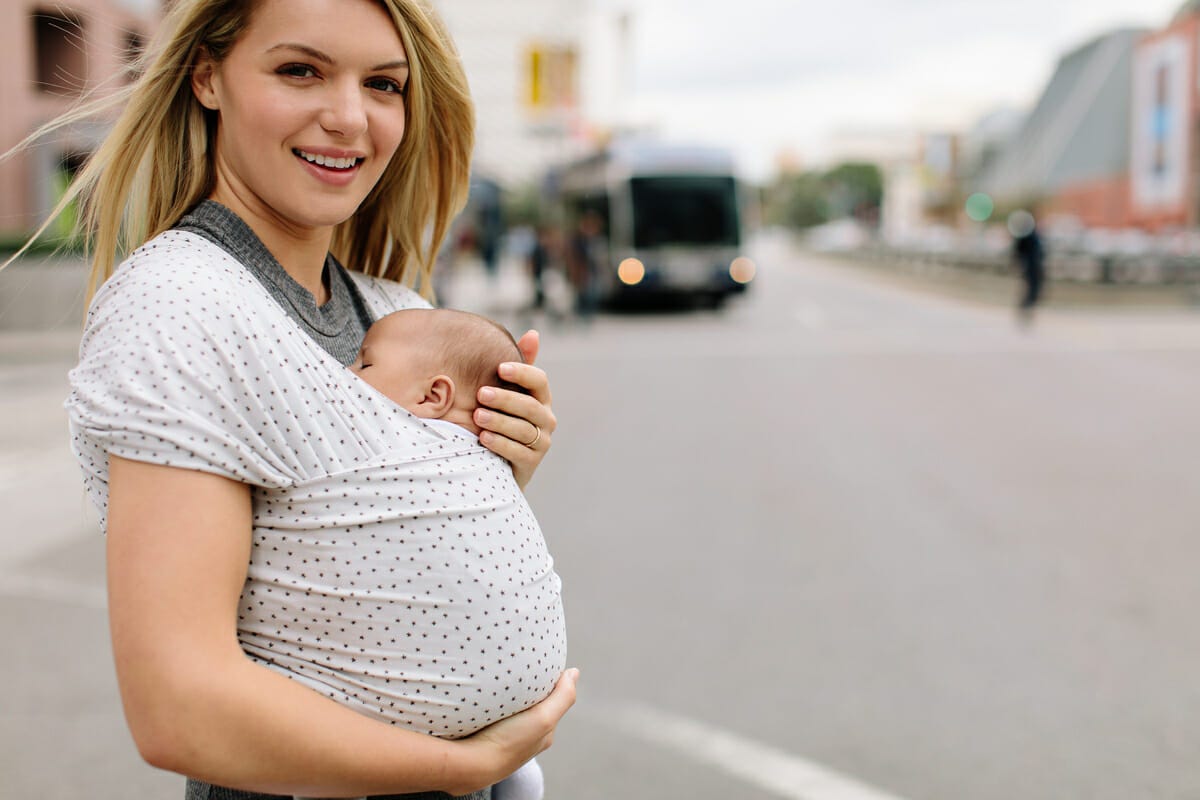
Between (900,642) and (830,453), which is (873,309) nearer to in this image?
(830,453)

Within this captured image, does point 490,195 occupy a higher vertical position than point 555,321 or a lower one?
higher

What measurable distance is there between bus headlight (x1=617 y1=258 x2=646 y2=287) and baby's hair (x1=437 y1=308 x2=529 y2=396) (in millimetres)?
23240

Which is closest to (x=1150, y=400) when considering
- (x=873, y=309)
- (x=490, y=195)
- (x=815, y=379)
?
(x=815, y=379)

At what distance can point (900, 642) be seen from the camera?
208 inches

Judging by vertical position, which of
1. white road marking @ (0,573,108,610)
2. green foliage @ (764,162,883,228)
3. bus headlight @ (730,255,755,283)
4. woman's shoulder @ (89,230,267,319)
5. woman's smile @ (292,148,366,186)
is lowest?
white road marking @ (0,573,108,610)

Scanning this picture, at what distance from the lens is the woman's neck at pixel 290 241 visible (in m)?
1.58

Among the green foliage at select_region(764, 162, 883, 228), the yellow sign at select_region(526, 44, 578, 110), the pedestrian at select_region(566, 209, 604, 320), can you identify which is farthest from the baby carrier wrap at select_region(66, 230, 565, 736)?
the green foliage at select_region(764, 162, 883, 228)

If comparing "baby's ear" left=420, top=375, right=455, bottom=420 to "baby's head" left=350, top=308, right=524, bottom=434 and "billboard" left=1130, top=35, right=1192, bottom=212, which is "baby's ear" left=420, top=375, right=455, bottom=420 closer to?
"baby's head" left=350, top=308, right=524, bottom=434

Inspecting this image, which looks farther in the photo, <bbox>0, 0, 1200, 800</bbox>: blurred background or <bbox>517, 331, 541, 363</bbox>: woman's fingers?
<bbox>0, 0, 1200, 800</bbox>: blurred background

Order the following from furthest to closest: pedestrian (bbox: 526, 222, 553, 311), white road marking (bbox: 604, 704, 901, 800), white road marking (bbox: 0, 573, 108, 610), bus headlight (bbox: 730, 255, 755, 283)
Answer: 1. bus headlight (bbox: 730, 255, 755, 283)
2. pedestrian (bbox: 526, 222, 553, 311)
3. white road marking (bbox: 0, 573, 108, 610)
4. white road marking (bbox: 604, 704, 901, 800)

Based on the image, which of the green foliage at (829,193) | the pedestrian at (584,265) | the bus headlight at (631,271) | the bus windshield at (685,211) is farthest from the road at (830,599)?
the green foliage at (829,193)

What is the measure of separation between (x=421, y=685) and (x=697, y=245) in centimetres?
2383

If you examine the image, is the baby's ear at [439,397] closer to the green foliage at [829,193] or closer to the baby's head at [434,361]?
the baby's head at [434,361]

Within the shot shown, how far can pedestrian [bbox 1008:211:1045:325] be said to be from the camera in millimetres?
22578
